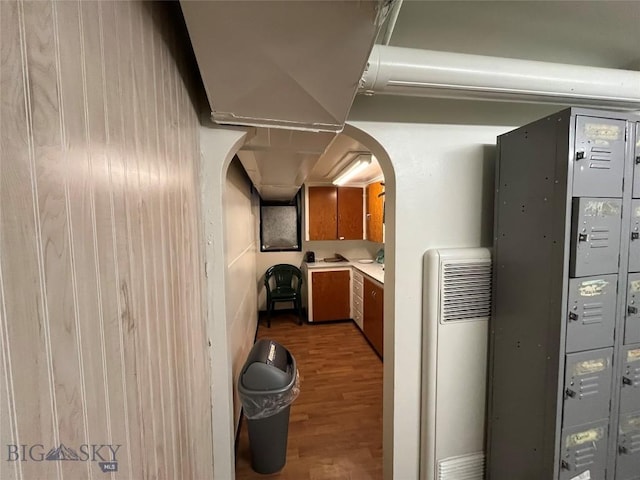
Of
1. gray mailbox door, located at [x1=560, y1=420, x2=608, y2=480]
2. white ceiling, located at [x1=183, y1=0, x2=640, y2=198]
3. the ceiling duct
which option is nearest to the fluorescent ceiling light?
white ceiling, located at [x1=183, y1=0, x2=640, y2=198]

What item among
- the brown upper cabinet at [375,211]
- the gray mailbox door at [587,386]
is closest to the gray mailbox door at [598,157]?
the gray mailbox door at [587,386]

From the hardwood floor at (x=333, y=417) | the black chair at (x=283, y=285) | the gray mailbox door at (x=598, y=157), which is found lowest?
the hardwood floor at (x=333, y=417)

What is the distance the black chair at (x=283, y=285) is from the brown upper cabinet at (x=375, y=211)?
138 cm

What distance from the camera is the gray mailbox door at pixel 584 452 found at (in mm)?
1107

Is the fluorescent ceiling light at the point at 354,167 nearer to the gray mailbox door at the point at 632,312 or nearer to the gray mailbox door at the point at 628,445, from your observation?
the gray mailbox door at the point at 632,312

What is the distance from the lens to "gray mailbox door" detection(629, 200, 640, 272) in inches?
44.0

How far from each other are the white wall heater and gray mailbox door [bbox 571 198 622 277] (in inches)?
15.7

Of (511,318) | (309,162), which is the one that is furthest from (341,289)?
(511,318)

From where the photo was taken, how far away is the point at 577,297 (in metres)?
1.07

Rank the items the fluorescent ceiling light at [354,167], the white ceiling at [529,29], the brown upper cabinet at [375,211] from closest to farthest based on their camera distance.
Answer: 1. the white ceiling at [529,29]
2. the fluorescent ceiling light at [354,167]
3. the brown upper cabinet at [375,211]

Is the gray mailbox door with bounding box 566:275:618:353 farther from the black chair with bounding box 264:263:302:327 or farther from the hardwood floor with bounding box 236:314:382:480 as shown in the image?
the black chair with bounding box 264:263:302:327

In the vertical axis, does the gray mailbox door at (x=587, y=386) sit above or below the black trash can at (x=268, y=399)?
above

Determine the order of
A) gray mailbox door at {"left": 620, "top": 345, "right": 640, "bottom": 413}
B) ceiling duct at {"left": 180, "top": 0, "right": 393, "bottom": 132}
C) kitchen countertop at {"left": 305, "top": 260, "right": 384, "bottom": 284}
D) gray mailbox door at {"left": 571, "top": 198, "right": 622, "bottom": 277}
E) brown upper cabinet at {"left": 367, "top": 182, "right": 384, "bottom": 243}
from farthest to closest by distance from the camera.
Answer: brown upper cabinet at {"left": 367, "top": 182, "right": 384, "bottom": 243}, kitchen countertop at {"left": 305, "top": 260, "right": 384, "bottom": 284}, gray mailbox door at {"left": 620, "top": 345, "right": 640, "bottom": 413}, gray mailbox door at {"left": 571, "top": 198, "right": 622, "bottom": 277}, ceiling duct at {"left": 180, "top": 0, "right": 393, "bottom": 132}

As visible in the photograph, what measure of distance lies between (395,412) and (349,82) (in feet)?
5.21
